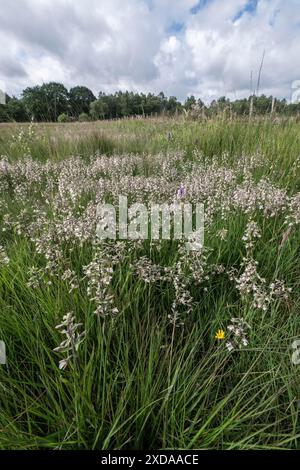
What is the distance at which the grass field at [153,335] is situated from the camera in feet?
3.90

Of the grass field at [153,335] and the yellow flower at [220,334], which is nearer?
the grass field at [153,335]

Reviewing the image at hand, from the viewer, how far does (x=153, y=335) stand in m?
1.52

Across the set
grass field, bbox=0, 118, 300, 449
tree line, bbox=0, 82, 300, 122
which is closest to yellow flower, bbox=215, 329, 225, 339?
grass field, bbox=0, 118, 300, 449

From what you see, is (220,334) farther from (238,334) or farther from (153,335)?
(153,335)

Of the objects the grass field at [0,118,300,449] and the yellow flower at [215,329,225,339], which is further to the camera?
the yellow flower at [215,329,225,339]

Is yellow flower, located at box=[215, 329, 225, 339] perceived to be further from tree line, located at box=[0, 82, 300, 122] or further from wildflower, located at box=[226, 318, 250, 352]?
tree line, located at box=[0, 82, 300, 122]

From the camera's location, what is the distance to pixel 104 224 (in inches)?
79.9

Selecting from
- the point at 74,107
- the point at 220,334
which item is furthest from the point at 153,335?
the point at 74,107

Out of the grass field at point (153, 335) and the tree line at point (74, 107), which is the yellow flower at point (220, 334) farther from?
the tree line at point (74, 107)

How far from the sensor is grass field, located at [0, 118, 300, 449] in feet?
3.90

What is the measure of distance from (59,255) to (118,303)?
0.53m

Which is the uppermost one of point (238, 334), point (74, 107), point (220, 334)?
point (74, 107)

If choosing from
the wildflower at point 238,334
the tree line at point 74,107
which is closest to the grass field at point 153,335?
the wildflower at point 238,334

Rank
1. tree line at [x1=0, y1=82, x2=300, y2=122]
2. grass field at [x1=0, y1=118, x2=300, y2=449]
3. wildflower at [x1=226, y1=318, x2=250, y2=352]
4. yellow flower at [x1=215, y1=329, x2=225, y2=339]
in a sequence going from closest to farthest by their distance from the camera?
grass field at [x1=0, y1=118, x2=300, y2=449], wildflower at [x1=226, y1=318, x2=250, y2=352], yellow flower at [x1=215, y1=329, x2=225, y2=339], tree line at [x1=0, y1=82, x2=300, y2=122]
